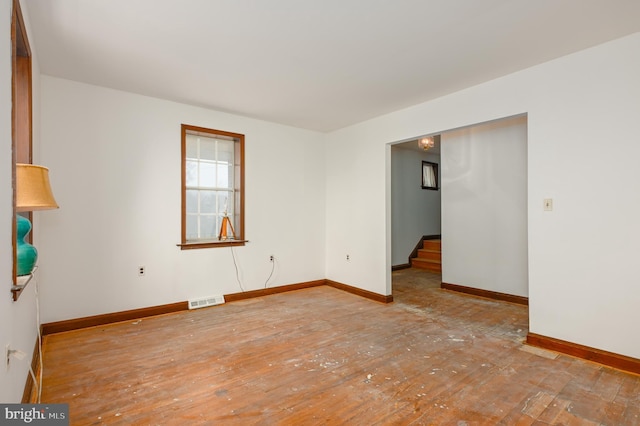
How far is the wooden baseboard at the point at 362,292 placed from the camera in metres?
4.39

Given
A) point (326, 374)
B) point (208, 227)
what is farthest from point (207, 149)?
point (326, 374)

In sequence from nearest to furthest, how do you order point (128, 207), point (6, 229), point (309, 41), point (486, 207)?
point (6, 229) → point (309, 41) → point (128, 207) → point (486, 207)

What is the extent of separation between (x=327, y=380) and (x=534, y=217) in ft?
7.89

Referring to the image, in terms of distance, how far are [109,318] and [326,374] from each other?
8.64 ft

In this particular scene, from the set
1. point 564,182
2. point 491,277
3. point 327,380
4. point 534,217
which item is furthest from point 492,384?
point 491,277

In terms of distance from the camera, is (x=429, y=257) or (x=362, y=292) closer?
(x=362, y=292)

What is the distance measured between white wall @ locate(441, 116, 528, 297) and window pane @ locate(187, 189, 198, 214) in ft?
13.0

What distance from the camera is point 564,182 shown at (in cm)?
277

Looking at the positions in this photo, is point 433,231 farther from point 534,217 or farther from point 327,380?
point 327,380

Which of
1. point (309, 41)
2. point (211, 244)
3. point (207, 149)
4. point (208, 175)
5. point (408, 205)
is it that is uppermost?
point (309, 41)

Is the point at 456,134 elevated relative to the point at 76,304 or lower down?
elevated

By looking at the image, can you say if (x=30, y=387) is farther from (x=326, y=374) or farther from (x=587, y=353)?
(x=587, y=353)
